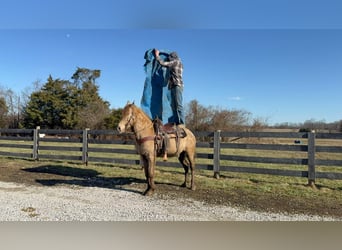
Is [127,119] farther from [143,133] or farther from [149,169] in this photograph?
[149,169]

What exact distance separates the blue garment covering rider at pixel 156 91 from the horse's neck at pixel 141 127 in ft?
1.54

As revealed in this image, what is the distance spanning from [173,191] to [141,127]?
1.49 m

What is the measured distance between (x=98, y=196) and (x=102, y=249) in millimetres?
2614

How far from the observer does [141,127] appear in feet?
19.4

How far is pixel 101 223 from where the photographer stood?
412 cm

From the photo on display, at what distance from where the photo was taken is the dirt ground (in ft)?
16.6

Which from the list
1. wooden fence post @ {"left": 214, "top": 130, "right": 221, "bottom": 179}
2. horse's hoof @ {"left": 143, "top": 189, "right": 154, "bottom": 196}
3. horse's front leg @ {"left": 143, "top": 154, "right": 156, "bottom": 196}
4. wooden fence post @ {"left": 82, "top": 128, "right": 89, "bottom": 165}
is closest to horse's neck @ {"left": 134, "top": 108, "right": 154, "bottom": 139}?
horse's front leg @ {"left": 143, "top": 154, "right": 156, "bottom": 196}

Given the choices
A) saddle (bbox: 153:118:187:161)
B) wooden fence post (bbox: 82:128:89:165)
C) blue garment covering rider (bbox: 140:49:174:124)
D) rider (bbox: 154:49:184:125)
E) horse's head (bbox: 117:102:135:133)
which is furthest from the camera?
wooden fence post (bbox: 82:128:89:165)

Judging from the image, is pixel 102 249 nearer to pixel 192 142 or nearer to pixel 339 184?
pixel 192 142

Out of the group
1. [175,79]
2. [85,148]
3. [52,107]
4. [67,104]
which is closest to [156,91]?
[175,79]

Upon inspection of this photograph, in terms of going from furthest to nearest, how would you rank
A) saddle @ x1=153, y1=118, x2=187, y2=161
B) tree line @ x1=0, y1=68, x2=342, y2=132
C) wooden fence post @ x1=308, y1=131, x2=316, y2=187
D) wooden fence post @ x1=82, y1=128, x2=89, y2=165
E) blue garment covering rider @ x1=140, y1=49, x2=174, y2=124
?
tree line @ x1=0, y1=68, x2=342, y2=132, wooden fence post @ x1=82, y1=128, x2=89, y2=165, wooden fence post @ x1=308, y1=131, x2=316, y2=187, blue garment covering rider @ x1=140, y1=49, x2=174, y2=124, saddle @ x1=153, y1=118, x2=187, y2=161

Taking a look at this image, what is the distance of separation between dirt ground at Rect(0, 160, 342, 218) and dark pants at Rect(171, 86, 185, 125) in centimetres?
148

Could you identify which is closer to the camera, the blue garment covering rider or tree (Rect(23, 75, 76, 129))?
the blue garment covering rider

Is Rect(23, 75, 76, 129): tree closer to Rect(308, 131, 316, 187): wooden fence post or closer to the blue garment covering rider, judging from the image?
the blue garment covering rider
